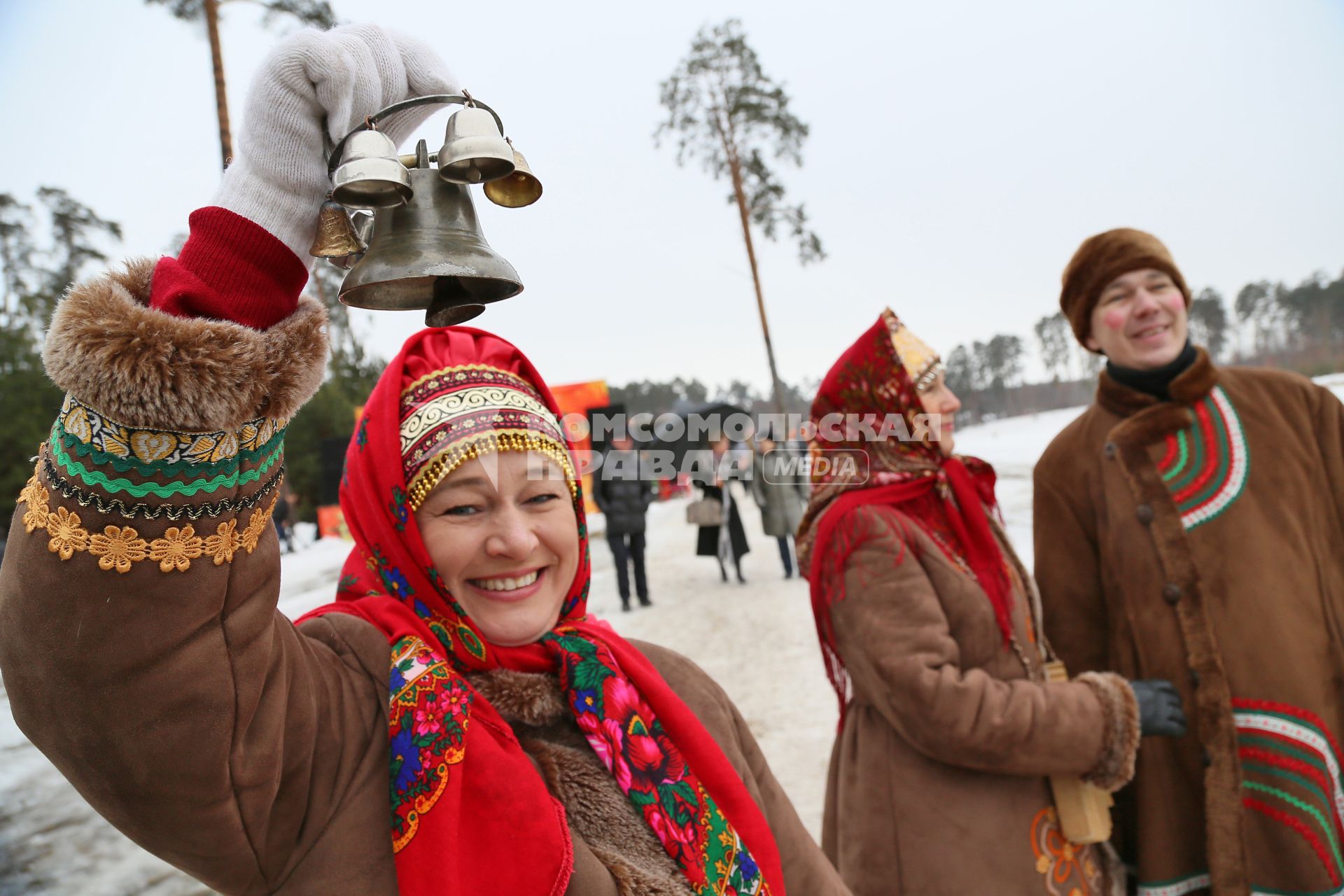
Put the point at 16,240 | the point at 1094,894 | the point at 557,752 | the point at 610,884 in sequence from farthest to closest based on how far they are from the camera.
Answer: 1. the point at 16,240
2. the point at 1094,894
3. the point at 557,752
4. the point at 610,884

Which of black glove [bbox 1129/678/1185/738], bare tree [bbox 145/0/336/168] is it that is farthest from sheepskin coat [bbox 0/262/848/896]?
bare tree [bbox 145/0/336/168]

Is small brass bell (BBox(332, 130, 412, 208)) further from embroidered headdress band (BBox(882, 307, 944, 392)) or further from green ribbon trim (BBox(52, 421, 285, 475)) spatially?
embroidered headdress band (BBox(882, 307, 944, 392))

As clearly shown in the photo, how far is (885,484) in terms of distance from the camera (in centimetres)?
227

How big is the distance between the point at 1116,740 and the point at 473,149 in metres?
2.10

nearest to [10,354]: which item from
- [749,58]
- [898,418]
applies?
[749,58]

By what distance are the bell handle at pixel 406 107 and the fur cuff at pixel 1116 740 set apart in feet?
6.71

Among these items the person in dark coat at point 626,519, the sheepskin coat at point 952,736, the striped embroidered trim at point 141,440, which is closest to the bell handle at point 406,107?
the striped embroidered trim at point 141,440

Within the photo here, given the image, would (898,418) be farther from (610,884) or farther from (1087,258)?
(610,884)

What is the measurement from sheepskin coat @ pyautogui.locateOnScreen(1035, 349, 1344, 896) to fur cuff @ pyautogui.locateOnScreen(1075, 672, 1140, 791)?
1.17 feet

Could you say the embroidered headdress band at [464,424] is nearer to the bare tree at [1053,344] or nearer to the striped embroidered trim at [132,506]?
the striped embroidered trim at [132,506]

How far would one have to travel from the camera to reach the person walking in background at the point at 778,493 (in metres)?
8.96

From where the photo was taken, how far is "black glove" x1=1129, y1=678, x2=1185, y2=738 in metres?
2.01

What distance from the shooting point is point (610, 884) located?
3.87 feet

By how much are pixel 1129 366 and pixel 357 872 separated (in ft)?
8.28
